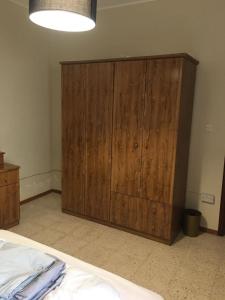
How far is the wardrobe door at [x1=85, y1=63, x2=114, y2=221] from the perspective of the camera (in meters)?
3.00

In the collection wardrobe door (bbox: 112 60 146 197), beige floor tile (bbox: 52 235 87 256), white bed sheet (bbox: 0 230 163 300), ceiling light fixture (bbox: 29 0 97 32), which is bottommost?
beige floor tile (bbox: 52 235 87 256)

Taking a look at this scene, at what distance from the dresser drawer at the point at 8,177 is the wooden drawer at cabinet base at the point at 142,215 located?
1.21 meters

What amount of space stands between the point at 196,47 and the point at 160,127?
1.08 m

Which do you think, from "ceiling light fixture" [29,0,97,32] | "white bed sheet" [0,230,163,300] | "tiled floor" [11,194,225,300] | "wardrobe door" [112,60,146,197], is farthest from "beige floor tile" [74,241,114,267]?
"ceiling light fixture" [29,0,97,32]

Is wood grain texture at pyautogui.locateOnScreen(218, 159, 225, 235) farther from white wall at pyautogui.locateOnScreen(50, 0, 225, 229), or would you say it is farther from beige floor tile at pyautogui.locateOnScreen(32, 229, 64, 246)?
beige floor tile at pyautogui.locateOnScreen(32, 229, 64, 246)

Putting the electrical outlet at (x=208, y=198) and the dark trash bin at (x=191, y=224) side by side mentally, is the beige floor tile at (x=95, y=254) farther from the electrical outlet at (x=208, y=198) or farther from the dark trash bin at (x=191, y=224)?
the electrical outlet at (x=208, y=198)

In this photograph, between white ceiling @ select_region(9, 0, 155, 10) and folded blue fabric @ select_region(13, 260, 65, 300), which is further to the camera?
white ceiling @ select_region(9, 0, 155, 10)

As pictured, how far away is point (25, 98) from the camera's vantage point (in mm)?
3705

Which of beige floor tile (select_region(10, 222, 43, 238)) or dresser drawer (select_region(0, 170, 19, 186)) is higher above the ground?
dresser drawer (select_region(0, 170, 19, 186))

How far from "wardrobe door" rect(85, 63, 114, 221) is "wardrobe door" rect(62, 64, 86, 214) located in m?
0.09

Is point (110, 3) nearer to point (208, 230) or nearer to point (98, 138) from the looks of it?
point (98, 138)

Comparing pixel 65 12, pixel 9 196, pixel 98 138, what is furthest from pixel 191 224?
pixel 65 12

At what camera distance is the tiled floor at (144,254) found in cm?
220

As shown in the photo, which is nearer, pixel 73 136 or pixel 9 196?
pixel 9 196
